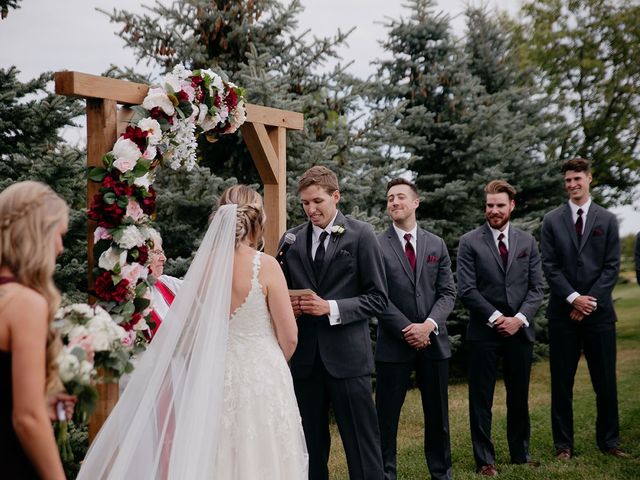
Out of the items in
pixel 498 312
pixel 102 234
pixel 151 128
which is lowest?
pixel 498 312

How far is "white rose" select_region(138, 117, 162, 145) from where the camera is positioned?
4.63 metres

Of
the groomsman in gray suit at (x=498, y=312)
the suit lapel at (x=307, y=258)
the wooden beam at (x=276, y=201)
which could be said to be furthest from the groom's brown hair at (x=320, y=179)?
the groomsman in gray suit at (x=498, y=312)

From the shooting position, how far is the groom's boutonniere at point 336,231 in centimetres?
483

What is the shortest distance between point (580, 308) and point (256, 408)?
3.38 m

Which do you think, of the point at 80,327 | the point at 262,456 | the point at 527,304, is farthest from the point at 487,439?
the point at 80,327

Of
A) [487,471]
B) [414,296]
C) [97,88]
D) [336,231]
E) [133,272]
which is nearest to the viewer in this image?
[97,88]

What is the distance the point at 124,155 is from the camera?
4523 mm

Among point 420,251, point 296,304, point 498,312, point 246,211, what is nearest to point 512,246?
point 498,312

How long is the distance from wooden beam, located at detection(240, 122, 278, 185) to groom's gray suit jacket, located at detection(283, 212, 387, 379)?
129cm

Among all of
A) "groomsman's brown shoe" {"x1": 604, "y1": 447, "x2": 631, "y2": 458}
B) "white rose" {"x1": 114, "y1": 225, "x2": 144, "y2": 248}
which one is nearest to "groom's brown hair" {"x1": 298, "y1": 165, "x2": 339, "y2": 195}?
"white rose" {"x1": 114, "y1": 225, "x2": 144, "y2": 248}

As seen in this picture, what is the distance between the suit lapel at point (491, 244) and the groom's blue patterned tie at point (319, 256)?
6.47ft

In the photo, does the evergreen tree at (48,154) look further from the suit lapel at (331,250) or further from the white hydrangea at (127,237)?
the suit lapel at (331,250)

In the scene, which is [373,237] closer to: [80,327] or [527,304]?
[527,304]

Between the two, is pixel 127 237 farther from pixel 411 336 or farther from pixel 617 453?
pixel 617 453
